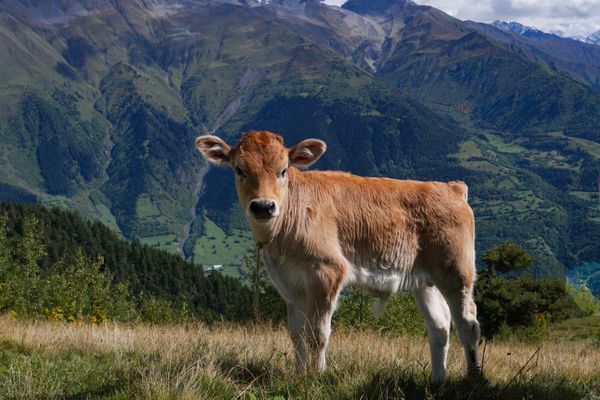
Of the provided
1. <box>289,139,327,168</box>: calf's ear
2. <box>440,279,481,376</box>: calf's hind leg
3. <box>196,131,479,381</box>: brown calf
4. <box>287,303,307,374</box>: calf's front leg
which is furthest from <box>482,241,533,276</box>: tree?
<box>287,303,307,374</box>: calf's front leg

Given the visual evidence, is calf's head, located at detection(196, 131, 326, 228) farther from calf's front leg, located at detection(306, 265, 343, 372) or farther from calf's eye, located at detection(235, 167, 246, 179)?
calf's front leg, located at detection(306, 265, 343, 372)

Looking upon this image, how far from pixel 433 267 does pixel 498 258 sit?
71.4 m

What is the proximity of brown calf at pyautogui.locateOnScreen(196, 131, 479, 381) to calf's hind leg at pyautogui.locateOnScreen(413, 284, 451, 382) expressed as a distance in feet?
0.05

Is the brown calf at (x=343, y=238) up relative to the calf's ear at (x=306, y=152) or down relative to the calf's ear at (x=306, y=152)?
down

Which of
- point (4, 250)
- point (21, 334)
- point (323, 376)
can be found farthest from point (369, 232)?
point (4, 250)

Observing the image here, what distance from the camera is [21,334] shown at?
10375mm

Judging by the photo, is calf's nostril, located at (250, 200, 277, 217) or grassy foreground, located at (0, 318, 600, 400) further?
calf's nostril, located at (250, 200, 277, 217)

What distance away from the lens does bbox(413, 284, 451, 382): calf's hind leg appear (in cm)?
915

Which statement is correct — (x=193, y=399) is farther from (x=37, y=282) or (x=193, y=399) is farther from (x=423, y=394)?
(x=37, y=282)

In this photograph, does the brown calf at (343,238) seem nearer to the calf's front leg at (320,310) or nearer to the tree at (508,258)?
the calf's front leg at (320,310)

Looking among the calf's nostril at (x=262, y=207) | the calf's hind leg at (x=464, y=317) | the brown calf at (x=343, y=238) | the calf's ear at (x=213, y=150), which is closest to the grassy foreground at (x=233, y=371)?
the calf's hind leg at (x=464, y=317)

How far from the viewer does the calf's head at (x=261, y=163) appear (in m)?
8.41

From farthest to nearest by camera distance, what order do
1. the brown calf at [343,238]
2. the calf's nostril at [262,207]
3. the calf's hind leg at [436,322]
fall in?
the calf's hind leg at [436,322] → the brown calf at [343,238] → the calf's nostril at [262,207]

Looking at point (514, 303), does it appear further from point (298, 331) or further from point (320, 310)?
point (320, 310)
